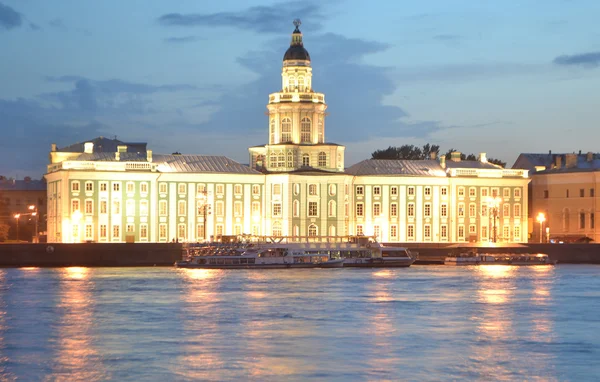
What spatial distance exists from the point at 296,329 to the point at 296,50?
72.7 meters

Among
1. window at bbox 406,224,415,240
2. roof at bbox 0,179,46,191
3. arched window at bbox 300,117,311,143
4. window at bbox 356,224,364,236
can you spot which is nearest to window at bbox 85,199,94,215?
arched window at bbox 300,117,311,143

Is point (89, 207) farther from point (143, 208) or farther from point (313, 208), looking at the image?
point (313, 208)

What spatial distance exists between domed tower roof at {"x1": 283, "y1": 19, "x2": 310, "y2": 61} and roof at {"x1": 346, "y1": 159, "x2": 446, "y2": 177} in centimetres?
1077

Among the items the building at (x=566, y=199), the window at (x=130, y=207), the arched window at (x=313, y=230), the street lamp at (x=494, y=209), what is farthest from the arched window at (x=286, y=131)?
the building at (x=566, y=199)

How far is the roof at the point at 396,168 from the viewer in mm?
125756

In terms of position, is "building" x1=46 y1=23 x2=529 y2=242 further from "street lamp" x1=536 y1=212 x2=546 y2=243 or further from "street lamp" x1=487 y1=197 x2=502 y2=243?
"street lamp" x1=536 y1=212 x2=546 y2=243

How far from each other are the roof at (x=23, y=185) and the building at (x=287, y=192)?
1215 inches

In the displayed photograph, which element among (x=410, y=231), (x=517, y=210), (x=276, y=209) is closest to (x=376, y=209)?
(x=410, y=231)

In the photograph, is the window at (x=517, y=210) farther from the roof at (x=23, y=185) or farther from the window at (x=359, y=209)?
the roof at (x=23, y=185)

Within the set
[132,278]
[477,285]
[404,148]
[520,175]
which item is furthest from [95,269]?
[404,148]

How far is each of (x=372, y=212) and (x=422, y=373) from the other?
83.0m

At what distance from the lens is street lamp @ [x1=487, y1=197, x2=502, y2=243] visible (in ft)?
390

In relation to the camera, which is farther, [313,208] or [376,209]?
[376,209]

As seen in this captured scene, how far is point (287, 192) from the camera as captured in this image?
398 feet
